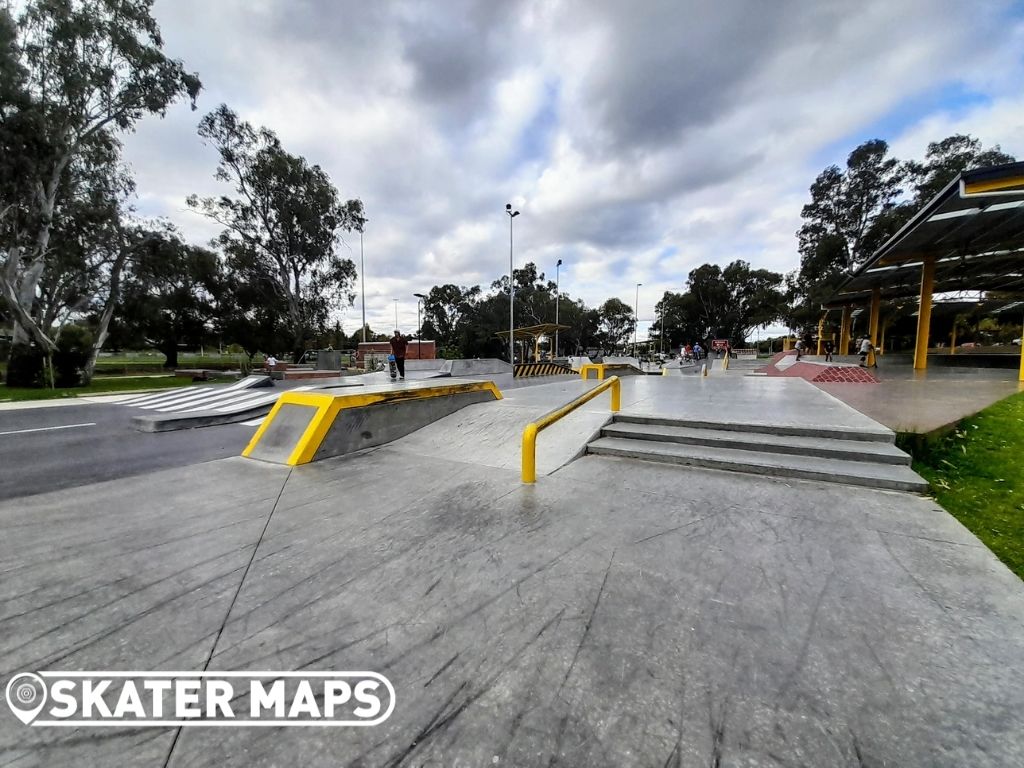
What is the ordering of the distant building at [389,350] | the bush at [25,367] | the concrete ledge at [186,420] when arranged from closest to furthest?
1. the concrete ledge at [186,420]
2. the bush at [25,367]
3. the distant building at [389,350]

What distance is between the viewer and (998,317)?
38281 millimetres

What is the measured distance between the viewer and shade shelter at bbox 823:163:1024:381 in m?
8.73

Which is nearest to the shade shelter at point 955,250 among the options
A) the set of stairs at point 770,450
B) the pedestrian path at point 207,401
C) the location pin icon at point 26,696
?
the set of stairs at point 770,450

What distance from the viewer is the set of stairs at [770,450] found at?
404cm

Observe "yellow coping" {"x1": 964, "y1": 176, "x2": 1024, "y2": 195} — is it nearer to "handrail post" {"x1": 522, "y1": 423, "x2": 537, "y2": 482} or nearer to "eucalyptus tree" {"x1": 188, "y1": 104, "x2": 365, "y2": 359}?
"handrail post" {"x1": 522, "y1": 423, "x2": 537, "y2": 482}

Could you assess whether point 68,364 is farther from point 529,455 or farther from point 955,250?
point 955,250

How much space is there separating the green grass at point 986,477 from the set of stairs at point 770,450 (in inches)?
12.5

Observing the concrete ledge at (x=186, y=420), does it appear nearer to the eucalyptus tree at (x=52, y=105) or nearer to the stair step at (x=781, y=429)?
the stair step at (x=781, y=429)

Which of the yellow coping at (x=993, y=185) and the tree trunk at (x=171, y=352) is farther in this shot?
the tree trunk at (x=171, y=352)

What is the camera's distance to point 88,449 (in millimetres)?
5984

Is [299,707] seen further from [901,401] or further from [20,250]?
[20,250]

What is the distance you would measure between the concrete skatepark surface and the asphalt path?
983mm

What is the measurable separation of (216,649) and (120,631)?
1.96 ft

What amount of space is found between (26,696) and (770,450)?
19.9 feet
